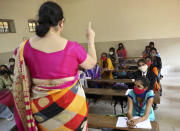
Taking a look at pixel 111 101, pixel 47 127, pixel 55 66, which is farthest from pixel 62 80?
pixel 111 101

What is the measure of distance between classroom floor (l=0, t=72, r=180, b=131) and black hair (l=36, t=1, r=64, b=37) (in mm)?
1918

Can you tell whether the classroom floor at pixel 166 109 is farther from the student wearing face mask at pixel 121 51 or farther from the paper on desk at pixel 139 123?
the student wearing face mask at pixel 121 51

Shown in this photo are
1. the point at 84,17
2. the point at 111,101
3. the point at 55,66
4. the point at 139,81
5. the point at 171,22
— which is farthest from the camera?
the point at 84,17

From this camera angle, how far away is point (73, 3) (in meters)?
7.89

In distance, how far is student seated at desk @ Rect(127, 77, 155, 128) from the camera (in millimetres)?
1900

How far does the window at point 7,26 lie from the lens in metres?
5.41

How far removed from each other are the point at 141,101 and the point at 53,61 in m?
1.56

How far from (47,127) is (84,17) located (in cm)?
744

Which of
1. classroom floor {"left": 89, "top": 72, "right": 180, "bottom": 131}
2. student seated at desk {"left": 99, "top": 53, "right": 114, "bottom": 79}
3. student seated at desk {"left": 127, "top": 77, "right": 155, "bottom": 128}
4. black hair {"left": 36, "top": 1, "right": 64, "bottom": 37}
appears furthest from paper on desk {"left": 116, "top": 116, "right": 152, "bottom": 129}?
student seated at desk {"left": 99, "top": 53, "right": 114, "bottom": 79}

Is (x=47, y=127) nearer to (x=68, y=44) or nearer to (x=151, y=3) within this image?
(x=68, y=44)

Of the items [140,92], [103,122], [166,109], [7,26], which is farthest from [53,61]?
[7,26]

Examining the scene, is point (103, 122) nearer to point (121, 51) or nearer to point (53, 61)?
point (53, 61)

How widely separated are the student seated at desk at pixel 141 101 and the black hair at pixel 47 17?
1427mm

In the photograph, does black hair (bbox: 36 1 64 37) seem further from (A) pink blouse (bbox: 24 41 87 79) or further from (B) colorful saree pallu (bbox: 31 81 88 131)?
(B) colorful saree pallu (bbox: 31 81 88 131)
